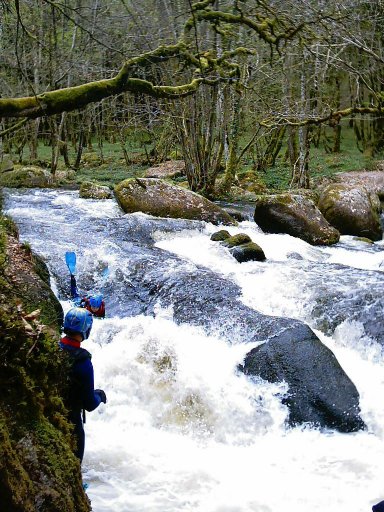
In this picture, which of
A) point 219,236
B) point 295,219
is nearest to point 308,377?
point 219,236

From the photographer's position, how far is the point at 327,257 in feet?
31.5

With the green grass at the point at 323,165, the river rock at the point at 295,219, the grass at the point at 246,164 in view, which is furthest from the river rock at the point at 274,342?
the green grass at the point at 323,165

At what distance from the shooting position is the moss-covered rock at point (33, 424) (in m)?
2.72

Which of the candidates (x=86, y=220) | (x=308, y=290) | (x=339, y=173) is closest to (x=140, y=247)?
(x=86, y=220)

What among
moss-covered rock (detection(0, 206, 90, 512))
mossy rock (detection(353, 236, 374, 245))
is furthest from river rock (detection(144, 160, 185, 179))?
moss-covered rock (detection(0, 206, 90, 512))

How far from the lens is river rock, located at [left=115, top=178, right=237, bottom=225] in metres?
11.0

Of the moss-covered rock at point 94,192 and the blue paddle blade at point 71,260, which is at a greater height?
the blue paddle blade at point 71,260

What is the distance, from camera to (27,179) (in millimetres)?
15578

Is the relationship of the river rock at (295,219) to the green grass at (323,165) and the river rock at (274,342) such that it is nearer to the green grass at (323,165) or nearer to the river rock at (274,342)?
the river rock at (274,342)

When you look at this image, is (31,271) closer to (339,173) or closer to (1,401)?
(1,401)

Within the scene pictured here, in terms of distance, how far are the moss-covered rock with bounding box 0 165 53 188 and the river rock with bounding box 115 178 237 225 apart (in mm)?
4705

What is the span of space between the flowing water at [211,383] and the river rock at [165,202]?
1390 mm

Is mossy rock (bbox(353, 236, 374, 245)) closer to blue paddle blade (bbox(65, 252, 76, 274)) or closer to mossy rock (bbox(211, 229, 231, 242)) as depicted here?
mossy rock (bbox(211, 229, 231, 242))

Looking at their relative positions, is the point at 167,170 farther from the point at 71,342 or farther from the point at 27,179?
the point at 71,342
